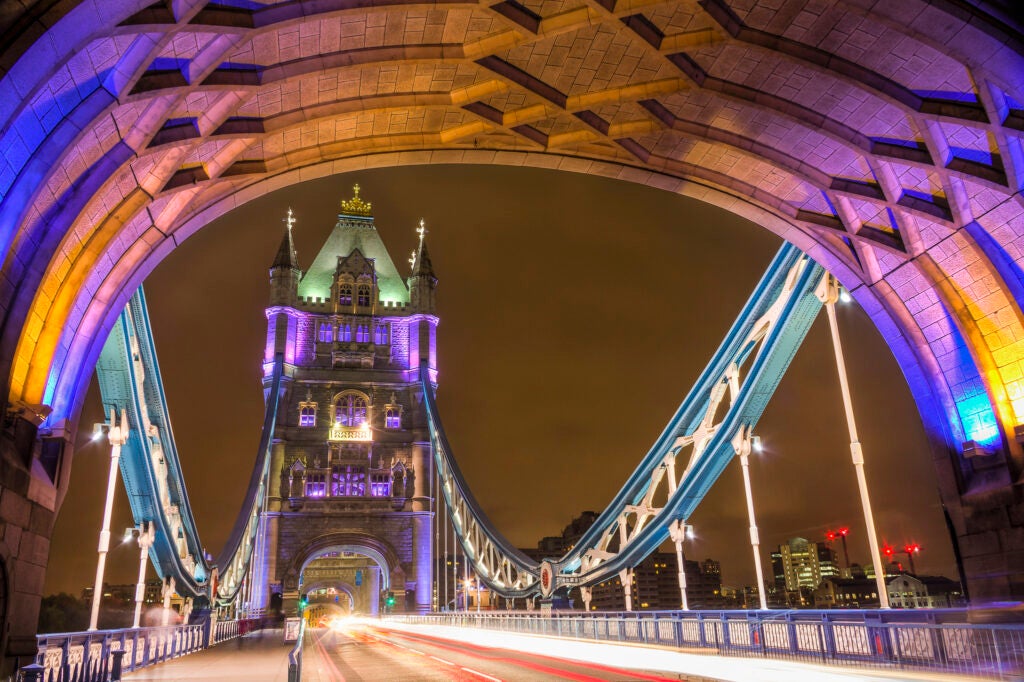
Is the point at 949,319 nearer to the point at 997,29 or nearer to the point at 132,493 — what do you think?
the point at 997,29

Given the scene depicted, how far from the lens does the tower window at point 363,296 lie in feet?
199

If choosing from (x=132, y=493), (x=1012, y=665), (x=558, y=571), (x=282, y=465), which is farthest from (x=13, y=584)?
(x=282, y=465)

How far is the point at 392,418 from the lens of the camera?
56.7 m

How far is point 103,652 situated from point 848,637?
1128 centimetres

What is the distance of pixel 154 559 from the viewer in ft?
79.3

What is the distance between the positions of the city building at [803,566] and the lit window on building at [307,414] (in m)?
112

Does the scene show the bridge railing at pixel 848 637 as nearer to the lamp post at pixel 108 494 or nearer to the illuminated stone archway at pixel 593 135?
the illuminated stone archway at pixel 593 135

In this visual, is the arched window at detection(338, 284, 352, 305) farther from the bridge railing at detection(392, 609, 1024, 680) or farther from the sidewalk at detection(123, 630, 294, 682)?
the bridge railing at detection(392, 609, 1024, 680)

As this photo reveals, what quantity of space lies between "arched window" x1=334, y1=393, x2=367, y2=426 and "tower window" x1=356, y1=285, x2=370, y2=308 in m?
8.20

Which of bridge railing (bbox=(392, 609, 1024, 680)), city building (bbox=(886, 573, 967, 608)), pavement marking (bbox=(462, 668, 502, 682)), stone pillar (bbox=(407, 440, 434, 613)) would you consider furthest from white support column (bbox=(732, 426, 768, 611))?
city building (bbox=(886, 573, 967, 608))

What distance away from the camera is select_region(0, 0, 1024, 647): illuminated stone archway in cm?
957

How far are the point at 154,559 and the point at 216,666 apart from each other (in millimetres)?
11151

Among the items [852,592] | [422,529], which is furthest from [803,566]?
[422,529]

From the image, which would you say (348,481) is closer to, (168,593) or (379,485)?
(379,485)
